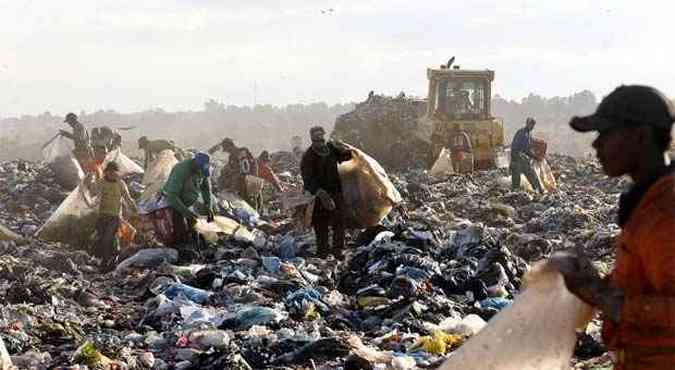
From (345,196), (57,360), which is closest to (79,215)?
(345,196)

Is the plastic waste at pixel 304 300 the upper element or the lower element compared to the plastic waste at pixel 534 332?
lower

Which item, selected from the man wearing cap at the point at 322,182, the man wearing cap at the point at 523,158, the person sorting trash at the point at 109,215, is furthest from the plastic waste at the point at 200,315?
the man wearing cap at the point at 523,158

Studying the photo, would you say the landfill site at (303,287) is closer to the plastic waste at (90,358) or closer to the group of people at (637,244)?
the plastic waste at (90,358)

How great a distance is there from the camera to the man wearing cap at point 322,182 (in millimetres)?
9922

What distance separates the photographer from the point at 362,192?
10.8 metres

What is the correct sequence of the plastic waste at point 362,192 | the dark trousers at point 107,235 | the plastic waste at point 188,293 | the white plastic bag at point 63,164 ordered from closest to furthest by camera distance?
1. the plastic waste at point 188,293
2. the dark trousers at point 107,235
3. the plastic waste at point 362,192
4. the white plastic bag at point 63,164

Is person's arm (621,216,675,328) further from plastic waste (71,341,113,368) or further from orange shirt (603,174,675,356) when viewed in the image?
plastic waste (71,341,113,368)

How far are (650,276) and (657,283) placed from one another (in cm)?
2

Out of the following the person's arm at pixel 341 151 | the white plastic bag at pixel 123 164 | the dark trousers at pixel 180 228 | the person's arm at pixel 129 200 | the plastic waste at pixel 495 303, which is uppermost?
the person's arm at pixel 341 151

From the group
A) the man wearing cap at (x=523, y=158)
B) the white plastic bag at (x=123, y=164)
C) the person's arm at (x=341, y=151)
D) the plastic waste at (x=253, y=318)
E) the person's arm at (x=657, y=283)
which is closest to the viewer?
the person's arm at (x=657, y=283)

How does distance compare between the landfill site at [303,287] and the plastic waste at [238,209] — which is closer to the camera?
the landfill site at [303,287]

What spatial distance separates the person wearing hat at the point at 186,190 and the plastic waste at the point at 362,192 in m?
1.62

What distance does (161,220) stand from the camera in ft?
34.1

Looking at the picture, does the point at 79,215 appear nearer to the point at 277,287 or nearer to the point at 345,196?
the point at 345,196
